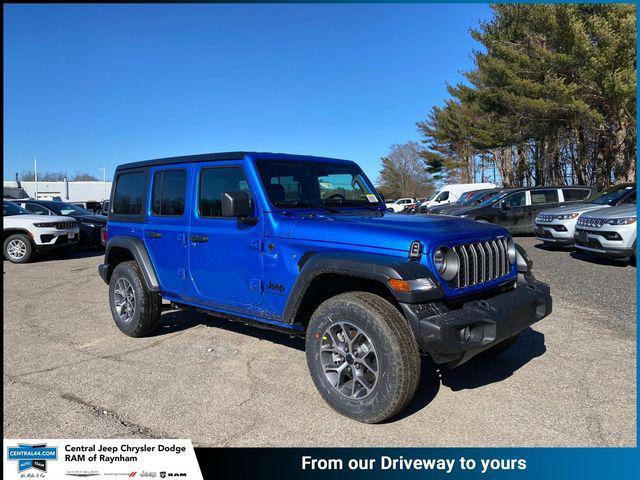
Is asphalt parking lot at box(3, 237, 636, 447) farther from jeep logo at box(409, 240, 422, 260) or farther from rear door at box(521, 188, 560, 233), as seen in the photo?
rear door at box(521, 188, 560, 233)

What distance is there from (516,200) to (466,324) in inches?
496

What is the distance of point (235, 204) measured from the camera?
143 inches

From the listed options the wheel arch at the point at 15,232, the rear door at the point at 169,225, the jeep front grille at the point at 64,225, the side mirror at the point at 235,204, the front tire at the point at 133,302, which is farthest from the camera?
the jeep front grille at the point at 64,225

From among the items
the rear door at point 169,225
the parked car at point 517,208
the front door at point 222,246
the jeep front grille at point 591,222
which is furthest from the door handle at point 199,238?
the parked car at point 517,208

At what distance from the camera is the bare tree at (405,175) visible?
5950 centimetres

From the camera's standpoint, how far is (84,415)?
3.39 meters

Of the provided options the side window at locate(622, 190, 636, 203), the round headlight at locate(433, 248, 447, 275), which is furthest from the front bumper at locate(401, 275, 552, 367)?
the side window at locate(622, 190, 636, 203)

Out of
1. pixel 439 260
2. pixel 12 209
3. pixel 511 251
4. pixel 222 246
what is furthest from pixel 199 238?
pixel 12 209

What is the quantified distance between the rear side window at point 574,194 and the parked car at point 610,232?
576 cm

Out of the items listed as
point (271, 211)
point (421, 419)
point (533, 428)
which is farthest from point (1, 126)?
point (533, 428)

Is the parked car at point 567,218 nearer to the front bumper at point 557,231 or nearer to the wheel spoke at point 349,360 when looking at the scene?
the front bumper at point 557,231

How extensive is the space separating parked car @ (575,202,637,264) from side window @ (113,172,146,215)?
8123 millimetres

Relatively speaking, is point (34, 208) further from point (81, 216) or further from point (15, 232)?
point (15, 232)

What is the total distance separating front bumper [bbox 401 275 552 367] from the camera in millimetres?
2904
